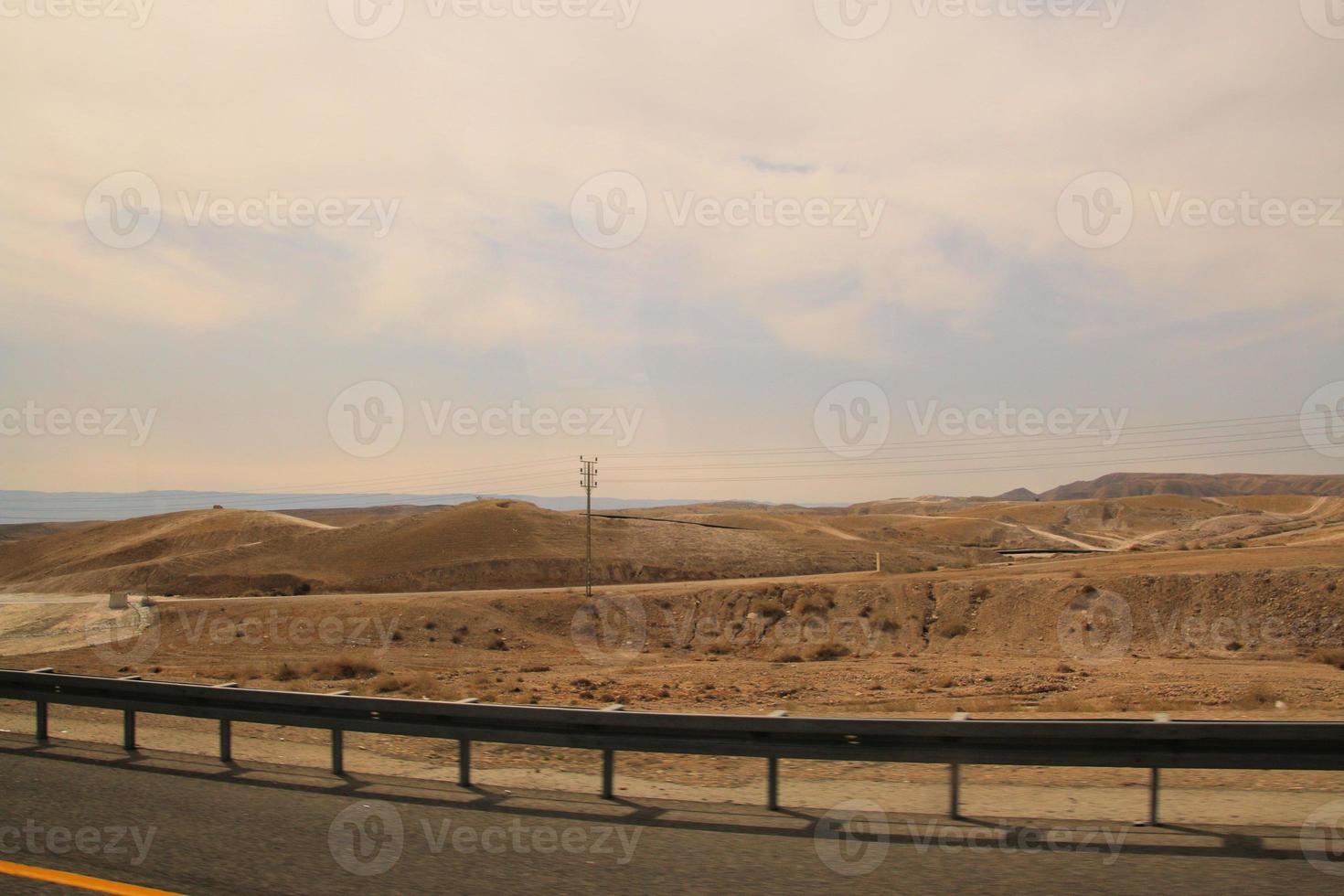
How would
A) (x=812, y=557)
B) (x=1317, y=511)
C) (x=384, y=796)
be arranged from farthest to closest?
(x=1317, y=511) < (x=812, y=557) < (x=384, y=796)

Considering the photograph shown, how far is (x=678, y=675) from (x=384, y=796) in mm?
20004

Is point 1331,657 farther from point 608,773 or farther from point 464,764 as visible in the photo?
point 464,764

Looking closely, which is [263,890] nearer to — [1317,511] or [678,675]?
[678,675]

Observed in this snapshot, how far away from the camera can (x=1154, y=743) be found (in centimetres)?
739

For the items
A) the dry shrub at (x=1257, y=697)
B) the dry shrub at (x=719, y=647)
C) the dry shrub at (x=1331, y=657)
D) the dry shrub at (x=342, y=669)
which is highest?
the dry shrub at (x=1257, y=697)

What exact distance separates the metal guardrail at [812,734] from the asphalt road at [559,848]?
48 centimetres

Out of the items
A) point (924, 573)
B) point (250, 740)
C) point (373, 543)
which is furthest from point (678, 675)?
point (373, 543)

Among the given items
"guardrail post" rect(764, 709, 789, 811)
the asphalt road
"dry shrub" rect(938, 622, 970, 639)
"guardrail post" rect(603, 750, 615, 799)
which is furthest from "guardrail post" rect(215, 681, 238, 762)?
"dry shrub" rect(938, 622, 970, 639)

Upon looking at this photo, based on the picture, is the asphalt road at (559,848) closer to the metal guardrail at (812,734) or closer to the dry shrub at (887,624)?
the metal guardrail at (812,734)

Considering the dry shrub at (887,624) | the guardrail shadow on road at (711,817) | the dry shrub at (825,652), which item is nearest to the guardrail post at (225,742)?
the guardrail shadow on road at (711,817)

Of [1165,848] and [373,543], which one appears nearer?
[1165,848]

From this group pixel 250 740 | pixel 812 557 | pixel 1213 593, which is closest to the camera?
pixel 250 740

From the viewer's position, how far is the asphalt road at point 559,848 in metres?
6.13

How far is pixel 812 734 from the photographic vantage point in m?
8.02
